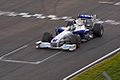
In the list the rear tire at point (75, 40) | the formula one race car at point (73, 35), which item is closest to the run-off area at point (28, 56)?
the formula one race car at point (73, 35)

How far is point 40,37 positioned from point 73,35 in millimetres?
3473

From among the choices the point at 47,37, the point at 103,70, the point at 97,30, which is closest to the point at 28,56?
the point at 47,37

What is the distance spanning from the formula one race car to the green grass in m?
3.26

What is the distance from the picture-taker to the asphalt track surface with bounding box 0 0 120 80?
81.6 feet

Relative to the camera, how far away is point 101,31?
1201 inches

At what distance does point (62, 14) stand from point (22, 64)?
1190 cm

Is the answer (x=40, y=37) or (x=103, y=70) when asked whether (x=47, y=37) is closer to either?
(x=40, y=37)

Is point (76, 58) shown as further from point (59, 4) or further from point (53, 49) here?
point (59, 4)

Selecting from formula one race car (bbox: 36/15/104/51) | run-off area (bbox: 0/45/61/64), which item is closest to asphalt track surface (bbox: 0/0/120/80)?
run-off area (bbox: 0/45/61/64)

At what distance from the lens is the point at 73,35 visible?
92.3ft

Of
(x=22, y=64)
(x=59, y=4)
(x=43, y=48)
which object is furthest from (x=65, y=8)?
(x=22, y=64)

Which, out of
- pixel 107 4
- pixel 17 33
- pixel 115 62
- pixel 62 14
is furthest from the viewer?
pixel 107 4

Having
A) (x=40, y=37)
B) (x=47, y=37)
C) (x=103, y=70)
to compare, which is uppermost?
(x=47, y=37)

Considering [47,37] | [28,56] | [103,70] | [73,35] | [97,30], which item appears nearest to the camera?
[103,70]
